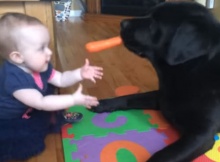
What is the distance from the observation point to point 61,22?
2811 millimetres

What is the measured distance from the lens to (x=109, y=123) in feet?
3.51

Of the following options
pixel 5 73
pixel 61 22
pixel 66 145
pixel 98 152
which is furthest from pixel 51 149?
pixel 61 22

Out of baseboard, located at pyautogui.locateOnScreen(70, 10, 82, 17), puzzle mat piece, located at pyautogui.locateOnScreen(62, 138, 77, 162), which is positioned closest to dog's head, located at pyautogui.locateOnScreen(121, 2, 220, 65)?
puzzle mat piece, located at pyautogui.locateOnScreen(62, 138, 77, 162)

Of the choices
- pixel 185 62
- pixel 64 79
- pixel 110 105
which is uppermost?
pixel 185 62

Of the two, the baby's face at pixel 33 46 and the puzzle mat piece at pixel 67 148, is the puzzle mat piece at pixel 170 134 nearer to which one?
the puzzle mat piece at pixel 67 148

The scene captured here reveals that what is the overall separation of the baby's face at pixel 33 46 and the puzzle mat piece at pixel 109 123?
0.25 metres

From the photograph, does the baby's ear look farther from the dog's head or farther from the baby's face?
the dog's head

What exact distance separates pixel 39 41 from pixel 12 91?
160 mm

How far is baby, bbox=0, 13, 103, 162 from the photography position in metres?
0.88

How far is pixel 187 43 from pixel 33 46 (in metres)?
0.42

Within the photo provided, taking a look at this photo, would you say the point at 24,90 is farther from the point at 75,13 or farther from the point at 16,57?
the point at 75,13

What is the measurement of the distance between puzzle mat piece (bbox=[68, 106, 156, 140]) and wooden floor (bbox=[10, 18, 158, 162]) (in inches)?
3.2

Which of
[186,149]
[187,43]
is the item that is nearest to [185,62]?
[187,43]

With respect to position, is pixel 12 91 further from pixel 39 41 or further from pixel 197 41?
pixel 197 41
